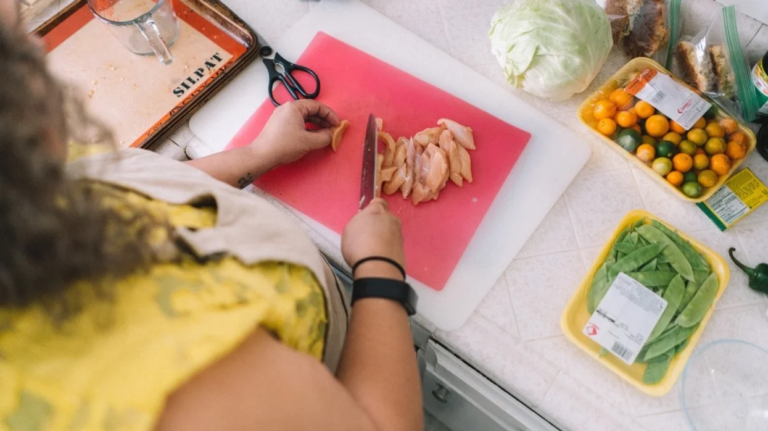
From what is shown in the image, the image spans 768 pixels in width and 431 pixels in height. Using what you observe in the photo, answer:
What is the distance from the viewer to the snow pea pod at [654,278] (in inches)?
31.5

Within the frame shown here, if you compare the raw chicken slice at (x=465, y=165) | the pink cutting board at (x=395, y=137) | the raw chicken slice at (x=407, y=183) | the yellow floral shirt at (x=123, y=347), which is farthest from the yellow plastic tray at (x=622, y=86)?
the yellow floral shirt at (x=123, y=347)

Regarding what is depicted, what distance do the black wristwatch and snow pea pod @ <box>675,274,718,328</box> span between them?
407 mm

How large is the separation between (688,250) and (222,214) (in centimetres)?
70

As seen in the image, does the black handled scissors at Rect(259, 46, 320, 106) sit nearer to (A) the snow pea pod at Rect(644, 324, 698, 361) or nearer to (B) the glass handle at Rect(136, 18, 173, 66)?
(B) the glass handle at Rect(136, 18, 173, 66)

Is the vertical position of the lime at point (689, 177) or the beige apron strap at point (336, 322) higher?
the lime at point (689, 177)

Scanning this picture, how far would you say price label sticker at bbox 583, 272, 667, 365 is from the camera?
2.54 feet

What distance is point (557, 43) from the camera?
91 centimetres

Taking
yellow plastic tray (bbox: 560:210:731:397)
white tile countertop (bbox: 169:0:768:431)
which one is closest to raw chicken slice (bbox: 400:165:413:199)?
→ white tile countertop (bbox: 169:0:768:431)

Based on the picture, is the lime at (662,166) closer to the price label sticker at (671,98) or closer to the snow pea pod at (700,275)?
the price label sticker at (671,98)

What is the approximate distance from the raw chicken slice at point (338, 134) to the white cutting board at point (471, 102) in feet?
0.46

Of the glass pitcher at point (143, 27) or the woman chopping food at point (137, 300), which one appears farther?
the glass pitcher at point (143, 27)

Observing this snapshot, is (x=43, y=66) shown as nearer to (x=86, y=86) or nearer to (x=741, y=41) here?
(x=86, y=86)

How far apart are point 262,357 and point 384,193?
1.58 feet

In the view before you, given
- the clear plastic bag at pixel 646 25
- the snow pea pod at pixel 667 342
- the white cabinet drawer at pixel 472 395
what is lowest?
the white cabinet drawer at pixel 472 395
